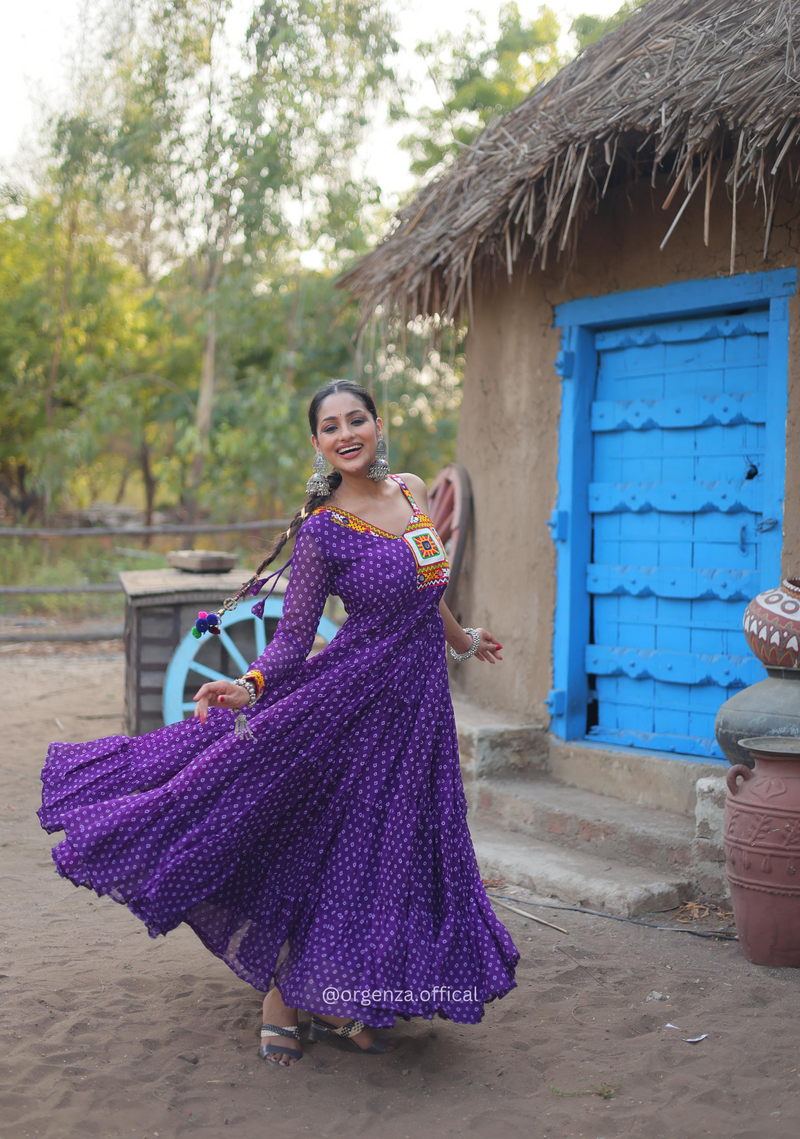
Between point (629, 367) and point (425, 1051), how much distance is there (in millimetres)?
3198

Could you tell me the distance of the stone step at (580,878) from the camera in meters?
3.76

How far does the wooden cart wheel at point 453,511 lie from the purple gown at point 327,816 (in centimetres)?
277

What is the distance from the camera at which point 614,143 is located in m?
4.11

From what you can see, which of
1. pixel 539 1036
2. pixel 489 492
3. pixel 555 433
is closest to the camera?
pixel 539 1036

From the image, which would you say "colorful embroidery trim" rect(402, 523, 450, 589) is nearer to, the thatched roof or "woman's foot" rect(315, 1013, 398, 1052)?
"woman's foot" rect(315, 1013, 398, 1052)

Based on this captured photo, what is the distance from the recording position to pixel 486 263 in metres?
5.18

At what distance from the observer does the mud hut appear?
4.02 meters

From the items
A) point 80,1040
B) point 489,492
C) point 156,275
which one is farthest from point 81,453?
point 80,1040

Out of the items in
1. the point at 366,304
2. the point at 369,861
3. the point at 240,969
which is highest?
the point at 366,304

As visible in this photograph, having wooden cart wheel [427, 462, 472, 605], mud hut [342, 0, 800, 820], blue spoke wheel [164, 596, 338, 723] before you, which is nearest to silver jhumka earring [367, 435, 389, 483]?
mud hut [342, 0, 800, 820]

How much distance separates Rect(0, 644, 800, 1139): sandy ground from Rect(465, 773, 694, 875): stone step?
1.52ft

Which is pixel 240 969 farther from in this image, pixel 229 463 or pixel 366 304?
pixel 229 463

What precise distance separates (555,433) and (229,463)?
9001 mm

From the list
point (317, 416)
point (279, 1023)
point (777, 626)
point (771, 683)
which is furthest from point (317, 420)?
point (771, 683)
